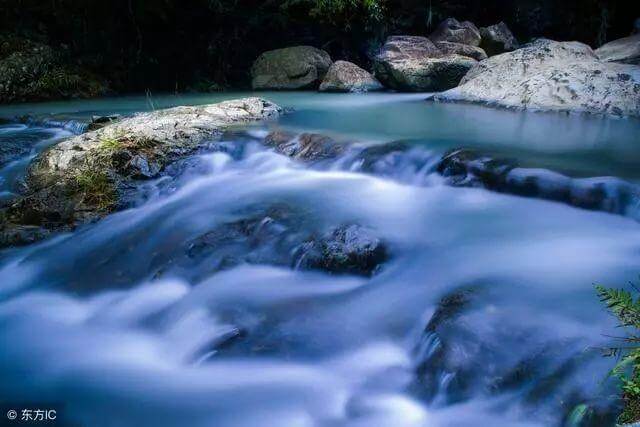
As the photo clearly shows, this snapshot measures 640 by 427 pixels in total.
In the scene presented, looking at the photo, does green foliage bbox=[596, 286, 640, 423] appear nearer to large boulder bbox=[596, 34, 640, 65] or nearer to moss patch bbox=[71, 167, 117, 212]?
moss patch bbox=[71, 167, 117, 212]

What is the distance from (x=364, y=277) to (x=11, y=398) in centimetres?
209

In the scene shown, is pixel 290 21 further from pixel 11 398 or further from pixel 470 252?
pixel 11 398

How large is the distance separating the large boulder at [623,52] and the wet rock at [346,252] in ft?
23.8

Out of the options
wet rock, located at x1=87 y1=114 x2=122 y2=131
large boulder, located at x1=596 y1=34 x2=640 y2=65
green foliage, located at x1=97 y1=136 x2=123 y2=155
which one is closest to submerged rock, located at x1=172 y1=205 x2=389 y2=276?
green foliage, located at x1=97 y1=136 x2=123 y2=155

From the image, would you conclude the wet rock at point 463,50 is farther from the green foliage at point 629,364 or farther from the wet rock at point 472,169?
the green foliage at point 629,364

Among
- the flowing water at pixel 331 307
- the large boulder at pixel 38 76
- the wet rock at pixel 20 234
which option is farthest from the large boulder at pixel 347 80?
the wet rock at pixel 20 234

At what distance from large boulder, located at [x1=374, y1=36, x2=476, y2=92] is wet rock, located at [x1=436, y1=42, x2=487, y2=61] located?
0.21 meters

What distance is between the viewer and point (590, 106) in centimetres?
718

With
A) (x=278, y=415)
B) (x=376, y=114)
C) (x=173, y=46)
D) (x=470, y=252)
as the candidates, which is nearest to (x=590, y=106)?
(x=376, y=114)

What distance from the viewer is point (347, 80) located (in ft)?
37.5

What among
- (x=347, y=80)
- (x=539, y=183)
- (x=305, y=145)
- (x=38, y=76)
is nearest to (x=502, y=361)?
(x=539, y=183)

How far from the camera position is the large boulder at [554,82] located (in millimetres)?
7062

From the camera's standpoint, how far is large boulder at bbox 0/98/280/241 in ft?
14.8

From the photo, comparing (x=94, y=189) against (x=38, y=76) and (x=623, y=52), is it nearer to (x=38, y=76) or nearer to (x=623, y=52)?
(x=38, y=76)
